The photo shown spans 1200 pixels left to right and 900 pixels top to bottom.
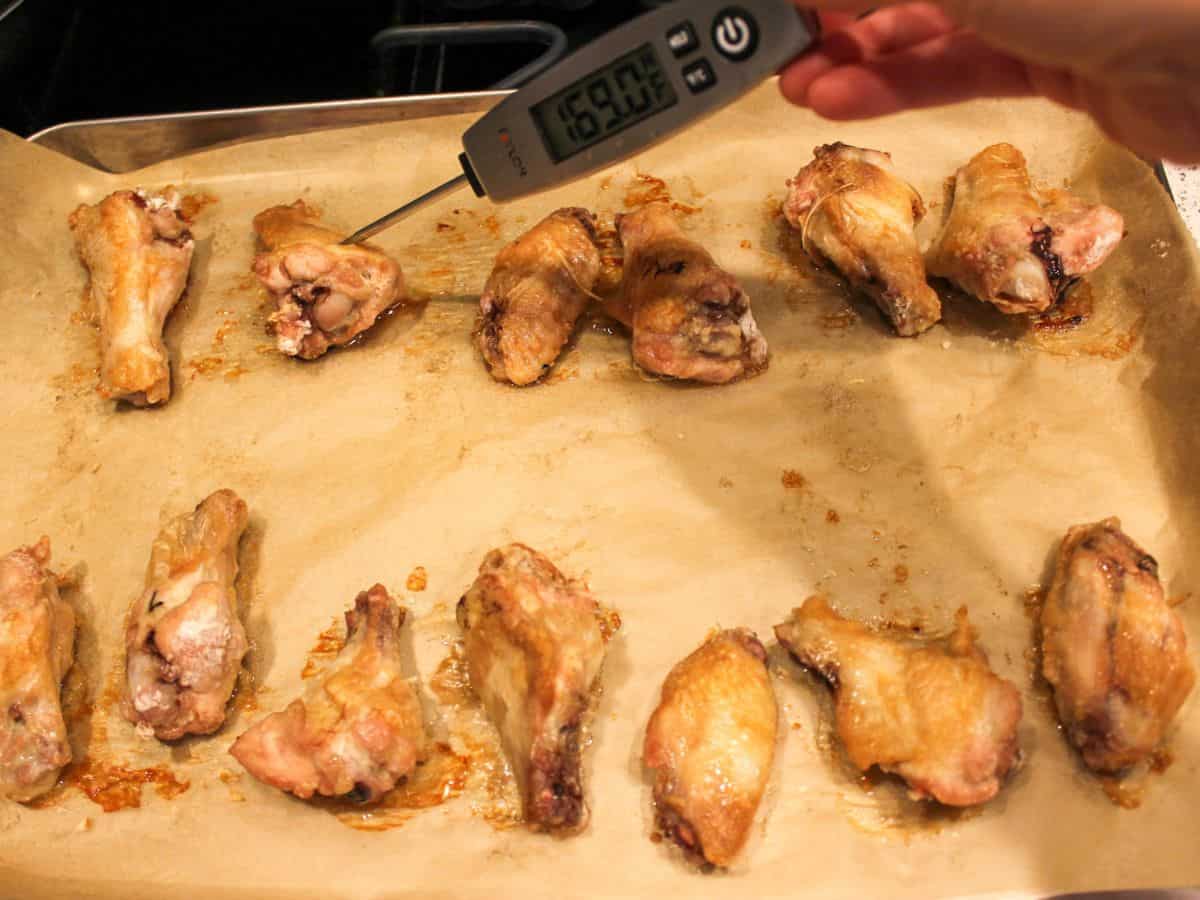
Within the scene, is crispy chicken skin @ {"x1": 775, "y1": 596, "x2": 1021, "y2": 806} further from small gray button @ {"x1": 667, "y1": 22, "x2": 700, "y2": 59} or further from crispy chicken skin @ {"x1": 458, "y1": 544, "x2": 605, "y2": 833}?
small gray button @ {"x1": 667, "y1": 22, "x2": 700, "y2": 59}

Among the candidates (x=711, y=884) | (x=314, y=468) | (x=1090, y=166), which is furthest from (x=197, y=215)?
(x=1090, y=166)

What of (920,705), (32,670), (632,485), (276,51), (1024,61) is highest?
(1024,61)

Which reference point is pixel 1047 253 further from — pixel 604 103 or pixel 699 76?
pixel 604 103

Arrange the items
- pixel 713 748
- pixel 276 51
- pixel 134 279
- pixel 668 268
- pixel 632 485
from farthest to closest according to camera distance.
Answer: pixel 276 51, pixel 134 279, pixel 668 268, pixel 632 485, pixel 713 748

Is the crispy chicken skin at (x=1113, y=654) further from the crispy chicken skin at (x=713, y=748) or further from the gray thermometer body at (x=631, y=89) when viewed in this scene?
the gray thermometer body at (x=631, y=89)

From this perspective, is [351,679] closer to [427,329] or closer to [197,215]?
[427,329]

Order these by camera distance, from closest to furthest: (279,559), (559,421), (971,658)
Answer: (971,658) < (279,559) < (559,421)

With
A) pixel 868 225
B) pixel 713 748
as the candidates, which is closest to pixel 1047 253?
pixel 868 225

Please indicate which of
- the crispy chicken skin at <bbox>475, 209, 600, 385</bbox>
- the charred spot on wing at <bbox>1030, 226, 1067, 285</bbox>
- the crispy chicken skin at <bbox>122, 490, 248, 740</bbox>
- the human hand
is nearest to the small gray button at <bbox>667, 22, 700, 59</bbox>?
the human hand

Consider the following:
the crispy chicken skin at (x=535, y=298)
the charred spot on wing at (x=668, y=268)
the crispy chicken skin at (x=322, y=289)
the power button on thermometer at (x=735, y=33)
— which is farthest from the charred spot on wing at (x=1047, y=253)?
the crispy chicken skin at (x=322, y=289)
